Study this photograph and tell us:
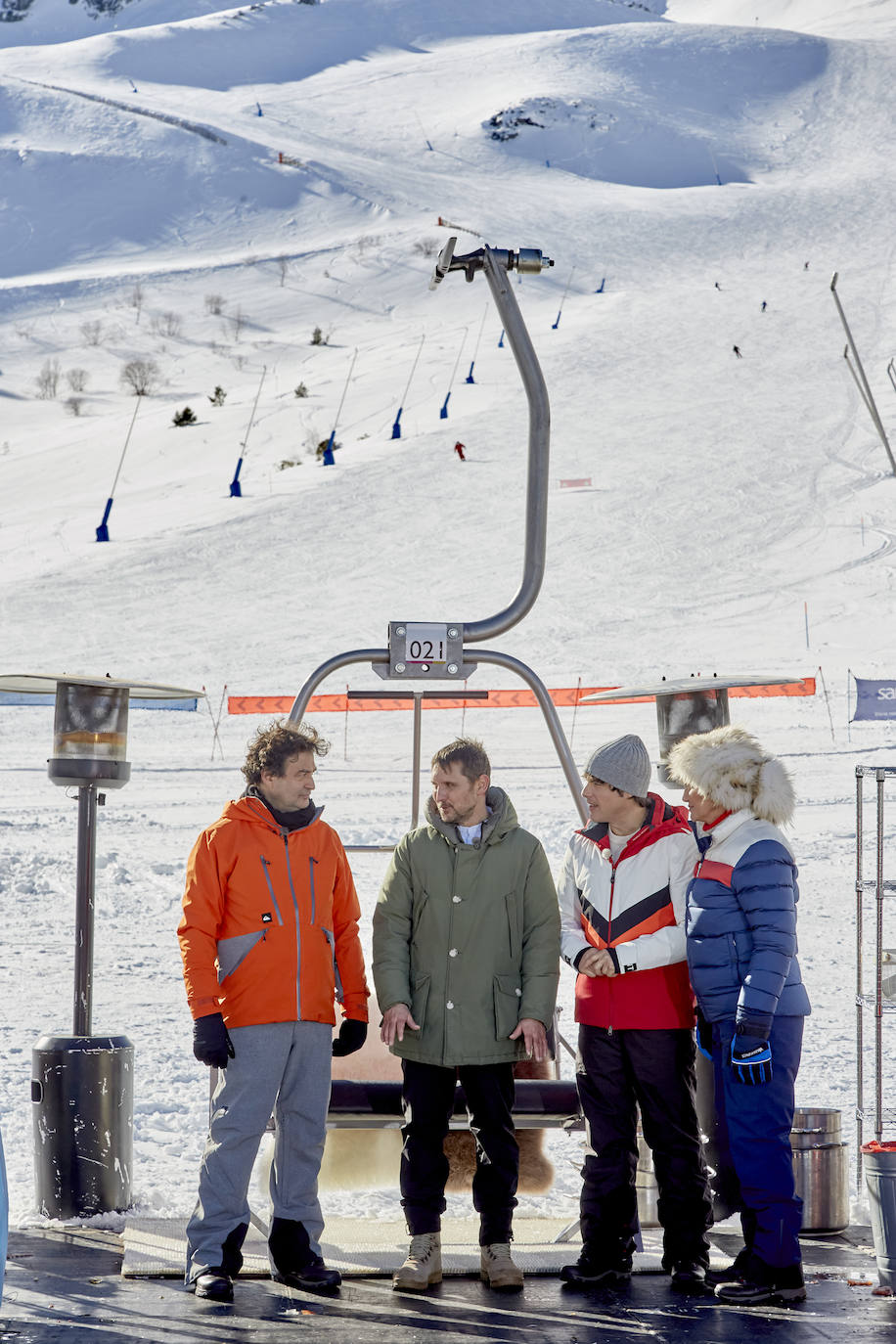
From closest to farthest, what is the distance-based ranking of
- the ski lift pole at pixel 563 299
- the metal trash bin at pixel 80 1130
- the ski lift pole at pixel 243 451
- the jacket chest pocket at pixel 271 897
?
the jacket chest pocket at pixel 271 897, the metal trash bin at pixel 80 1130, the ski lift pole at pixel 243 451, the ski lift pole at pixel 563 299

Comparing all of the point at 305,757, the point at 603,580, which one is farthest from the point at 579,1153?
the point at 603,580

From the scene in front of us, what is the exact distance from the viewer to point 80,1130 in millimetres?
4965

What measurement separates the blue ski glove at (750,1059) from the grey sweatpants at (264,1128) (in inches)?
41.9

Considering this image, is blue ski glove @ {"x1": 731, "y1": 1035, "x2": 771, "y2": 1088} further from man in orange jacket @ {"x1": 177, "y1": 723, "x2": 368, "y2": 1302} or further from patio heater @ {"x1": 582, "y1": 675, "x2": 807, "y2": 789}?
patio heater @ {"x1": 582, "y1": 675, "x2": 807, "y2": 789}

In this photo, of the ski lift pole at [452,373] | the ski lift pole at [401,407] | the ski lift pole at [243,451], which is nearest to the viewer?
the ski lift pole at [243,451]

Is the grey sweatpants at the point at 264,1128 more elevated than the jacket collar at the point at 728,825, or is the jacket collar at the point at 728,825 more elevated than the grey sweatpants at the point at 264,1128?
the jacket collar at the point at 728,825

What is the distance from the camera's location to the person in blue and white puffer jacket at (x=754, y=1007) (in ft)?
13.3

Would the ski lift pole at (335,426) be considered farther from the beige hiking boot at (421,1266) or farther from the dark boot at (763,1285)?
the dark boot at (763,1285)

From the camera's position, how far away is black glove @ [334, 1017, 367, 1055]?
14.0ft

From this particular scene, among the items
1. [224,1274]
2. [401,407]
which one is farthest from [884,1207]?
[401,407]

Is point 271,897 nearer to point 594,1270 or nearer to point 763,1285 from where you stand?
point 594,1270

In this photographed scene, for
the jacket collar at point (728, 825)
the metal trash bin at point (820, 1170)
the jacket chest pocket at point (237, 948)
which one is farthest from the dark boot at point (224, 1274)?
the metal trash bin at point (820, 1170)

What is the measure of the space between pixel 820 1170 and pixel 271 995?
73.3 inches

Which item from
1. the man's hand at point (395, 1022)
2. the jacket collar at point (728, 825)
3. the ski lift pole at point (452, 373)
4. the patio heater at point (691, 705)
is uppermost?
the ski lift pole at point (452, 373)
